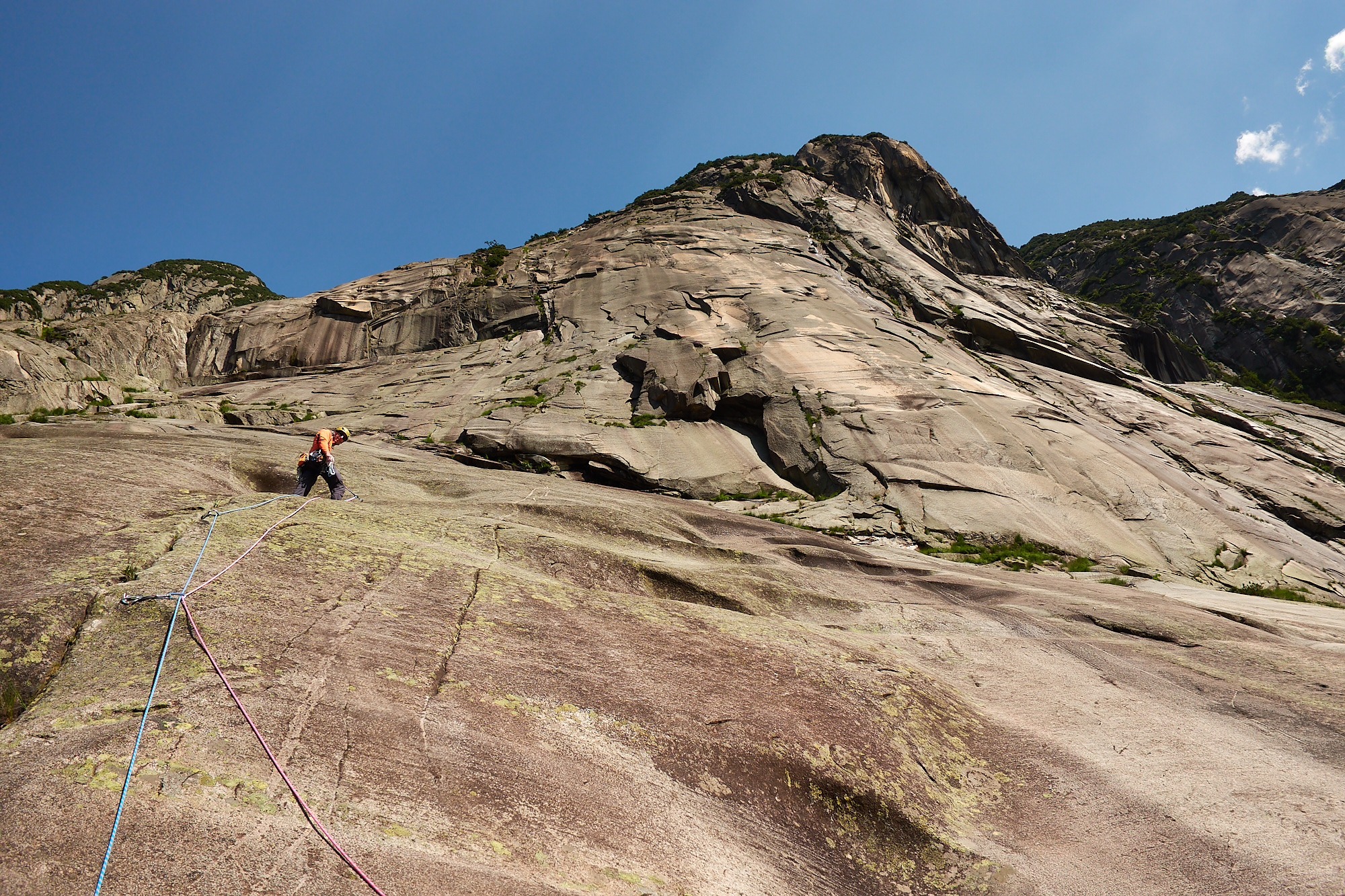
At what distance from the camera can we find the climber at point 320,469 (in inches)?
445

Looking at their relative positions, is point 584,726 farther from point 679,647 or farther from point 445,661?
point 679,647

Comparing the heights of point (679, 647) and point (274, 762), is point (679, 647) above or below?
below

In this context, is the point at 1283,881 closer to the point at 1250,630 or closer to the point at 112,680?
the point at 1250,630

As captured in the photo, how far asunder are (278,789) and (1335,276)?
83.2 m

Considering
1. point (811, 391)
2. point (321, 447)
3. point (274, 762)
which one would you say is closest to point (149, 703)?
point (274, 762)

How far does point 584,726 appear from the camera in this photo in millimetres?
5207

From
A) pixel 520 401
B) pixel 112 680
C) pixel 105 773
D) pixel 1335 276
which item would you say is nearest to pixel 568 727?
pixel 105 773

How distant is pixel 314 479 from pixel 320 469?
0.71 feet

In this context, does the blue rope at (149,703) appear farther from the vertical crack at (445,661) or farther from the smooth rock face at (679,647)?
the vertical crack at (445,661)

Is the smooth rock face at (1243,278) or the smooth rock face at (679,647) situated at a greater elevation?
the smooth rock face at (1243,278)

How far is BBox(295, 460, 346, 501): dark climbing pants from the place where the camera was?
1127 centimetres

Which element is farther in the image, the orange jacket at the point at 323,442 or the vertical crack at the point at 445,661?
the orange jacket at the point at 323,442

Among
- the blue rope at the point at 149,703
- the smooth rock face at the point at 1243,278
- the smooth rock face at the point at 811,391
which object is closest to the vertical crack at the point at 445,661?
the blue rope at the point at 149,703

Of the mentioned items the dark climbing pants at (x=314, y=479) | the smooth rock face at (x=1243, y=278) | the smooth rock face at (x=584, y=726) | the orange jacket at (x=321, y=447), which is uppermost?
the smooth rock face at (x=1243, y=278)
